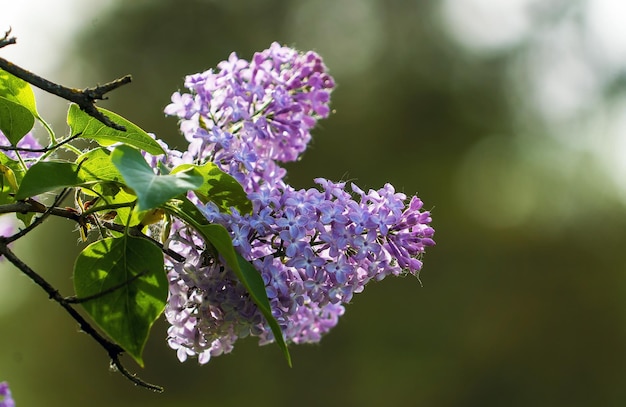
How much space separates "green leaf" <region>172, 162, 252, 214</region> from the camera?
→ 1.20 ft

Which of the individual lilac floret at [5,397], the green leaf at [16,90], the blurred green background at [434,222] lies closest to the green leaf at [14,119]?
the green leaf at [16,90]

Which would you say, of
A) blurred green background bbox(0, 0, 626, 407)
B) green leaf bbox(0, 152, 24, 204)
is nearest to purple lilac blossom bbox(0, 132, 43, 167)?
green leaf bbox(0, 152, 24, 204)

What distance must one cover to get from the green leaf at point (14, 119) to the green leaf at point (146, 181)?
99 mm

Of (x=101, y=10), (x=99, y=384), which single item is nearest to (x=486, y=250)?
(x=99, y=384)

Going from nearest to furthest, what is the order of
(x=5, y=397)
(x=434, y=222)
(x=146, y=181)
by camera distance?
(x=146, y=181) < (x=5, y=397) < (x=434, y=222)

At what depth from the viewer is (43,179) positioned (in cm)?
33

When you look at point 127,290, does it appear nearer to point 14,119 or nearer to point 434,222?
point 14,119

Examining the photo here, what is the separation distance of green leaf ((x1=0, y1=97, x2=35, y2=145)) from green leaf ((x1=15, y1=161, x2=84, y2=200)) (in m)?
0.05

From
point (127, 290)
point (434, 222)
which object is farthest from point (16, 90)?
point (434, 222)

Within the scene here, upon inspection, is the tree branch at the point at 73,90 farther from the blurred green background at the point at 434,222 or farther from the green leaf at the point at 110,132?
the blurred green background at the point at 434,222

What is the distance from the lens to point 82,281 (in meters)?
0.35

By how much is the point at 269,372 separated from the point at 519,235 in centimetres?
149

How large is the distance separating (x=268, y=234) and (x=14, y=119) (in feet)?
0.43

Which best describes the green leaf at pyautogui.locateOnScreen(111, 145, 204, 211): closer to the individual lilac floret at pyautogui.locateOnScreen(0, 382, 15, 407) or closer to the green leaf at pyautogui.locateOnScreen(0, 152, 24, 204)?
the green leaf at pyautogui.locateOnScreen(0, 152, 24, 204)
